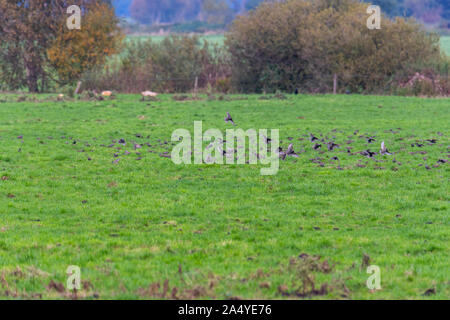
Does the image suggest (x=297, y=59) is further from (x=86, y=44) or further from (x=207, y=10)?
(x=207, y=10)

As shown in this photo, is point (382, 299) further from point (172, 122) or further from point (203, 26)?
point (203, 26)

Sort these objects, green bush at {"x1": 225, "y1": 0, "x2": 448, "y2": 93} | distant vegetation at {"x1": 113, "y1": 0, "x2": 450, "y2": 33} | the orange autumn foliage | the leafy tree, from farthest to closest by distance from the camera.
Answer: distant vegetation at {"x1": 113, "y1": 0, "x2": 450, "y2": 33} < the orange autumn foliage < the leafy tree < green bush at {"x1": 225, "y1": 0, "x2": 448, "y2": 93}

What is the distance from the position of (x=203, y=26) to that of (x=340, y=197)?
115814mm

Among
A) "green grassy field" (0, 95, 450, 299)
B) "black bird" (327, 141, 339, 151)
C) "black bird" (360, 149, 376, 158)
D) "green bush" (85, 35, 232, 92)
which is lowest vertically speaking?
"green grassy field" (0, 95, 450, 299)

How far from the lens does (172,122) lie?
2553cm

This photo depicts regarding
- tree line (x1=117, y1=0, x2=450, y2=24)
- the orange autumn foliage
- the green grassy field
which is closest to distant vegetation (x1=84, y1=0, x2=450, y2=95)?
the orange autumn foliage

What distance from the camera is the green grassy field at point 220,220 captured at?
7297 millimetres

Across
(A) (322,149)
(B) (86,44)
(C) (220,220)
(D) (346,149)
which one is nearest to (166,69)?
(B) (86,44)

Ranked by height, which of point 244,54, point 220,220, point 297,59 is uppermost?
point 244,54

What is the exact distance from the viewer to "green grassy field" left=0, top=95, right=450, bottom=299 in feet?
23.9

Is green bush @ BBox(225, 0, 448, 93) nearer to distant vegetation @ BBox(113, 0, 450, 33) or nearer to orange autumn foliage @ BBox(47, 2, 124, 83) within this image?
orange autumn foliage @ BBox(47, 2, 124, 83)

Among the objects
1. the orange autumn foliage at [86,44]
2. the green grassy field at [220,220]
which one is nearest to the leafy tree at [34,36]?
the orange autumn foliage at [86,44]

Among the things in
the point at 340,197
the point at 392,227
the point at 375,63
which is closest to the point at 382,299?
the point at 392,227

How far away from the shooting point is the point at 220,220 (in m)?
10.4
